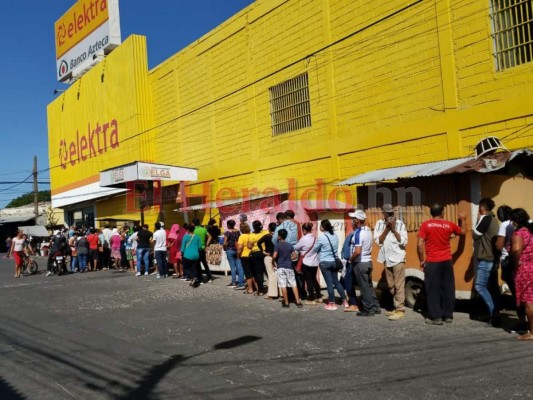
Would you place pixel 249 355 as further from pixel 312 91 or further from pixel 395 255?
pixel 312 91

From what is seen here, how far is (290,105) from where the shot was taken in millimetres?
16719

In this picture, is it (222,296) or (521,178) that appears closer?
(521,178)

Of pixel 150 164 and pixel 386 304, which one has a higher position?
pixel 150 164

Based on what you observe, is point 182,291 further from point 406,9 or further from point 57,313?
point 406,9

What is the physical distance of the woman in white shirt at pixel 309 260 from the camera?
1015cm

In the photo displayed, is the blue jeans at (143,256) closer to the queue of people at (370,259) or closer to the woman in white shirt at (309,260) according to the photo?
the queue of people at (370,259)

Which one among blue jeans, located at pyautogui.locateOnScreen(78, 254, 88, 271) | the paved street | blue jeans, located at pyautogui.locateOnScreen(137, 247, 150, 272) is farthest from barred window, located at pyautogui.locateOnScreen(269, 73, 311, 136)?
blue jeans, located at pyautogui.locateOnScreen(78, 254, 88, 271)

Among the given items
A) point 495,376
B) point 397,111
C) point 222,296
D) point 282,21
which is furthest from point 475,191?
point 282,21

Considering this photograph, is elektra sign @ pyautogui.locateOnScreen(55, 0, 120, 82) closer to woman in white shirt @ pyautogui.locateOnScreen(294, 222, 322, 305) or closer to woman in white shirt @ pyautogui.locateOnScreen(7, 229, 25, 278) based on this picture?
woman in white shirt @ pyautogui.locateOnScreen(7, 229, 25, 278)

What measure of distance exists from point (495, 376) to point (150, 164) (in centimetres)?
1592

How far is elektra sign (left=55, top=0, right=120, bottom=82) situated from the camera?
94.5 feet

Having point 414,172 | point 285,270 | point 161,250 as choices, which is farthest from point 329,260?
point 161,250

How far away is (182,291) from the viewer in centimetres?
1304

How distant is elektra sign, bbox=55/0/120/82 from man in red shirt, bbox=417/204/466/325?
2447cm
